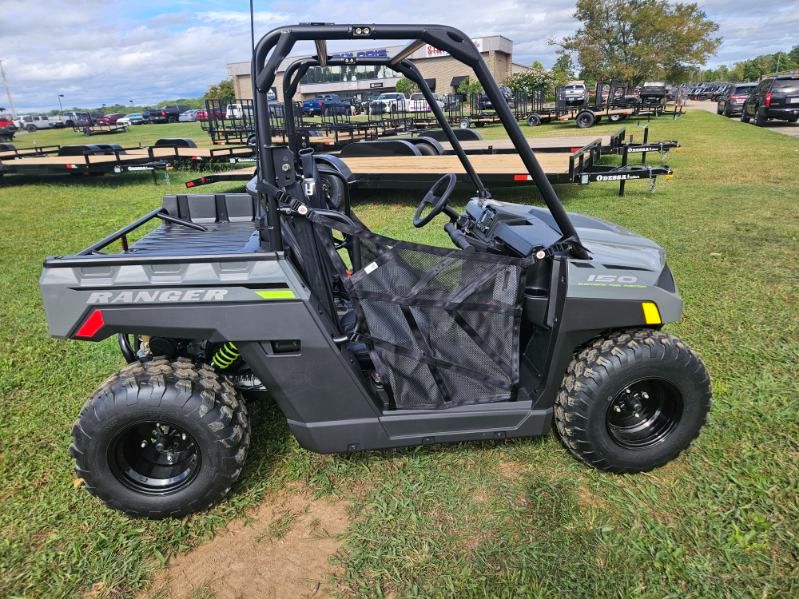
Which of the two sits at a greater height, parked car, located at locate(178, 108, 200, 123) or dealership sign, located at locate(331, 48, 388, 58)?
dealership sign, located at locate(331, 48, 388, 58)

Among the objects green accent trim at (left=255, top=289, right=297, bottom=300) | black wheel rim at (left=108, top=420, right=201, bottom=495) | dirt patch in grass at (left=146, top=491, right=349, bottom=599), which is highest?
green accent trim at (left=255, top=289, right=297, bottom=300)

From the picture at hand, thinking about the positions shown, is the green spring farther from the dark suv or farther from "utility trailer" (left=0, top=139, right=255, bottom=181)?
the dark suv

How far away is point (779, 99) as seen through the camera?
2119cm

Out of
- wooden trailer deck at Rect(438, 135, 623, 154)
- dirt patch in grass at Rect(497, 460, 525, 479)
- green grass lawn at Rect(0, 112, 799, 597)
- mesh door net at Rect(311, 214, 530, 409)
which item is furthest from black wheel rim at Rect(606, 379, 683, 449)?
wooden trailer deck at Rect(438, 135, 623, 154)

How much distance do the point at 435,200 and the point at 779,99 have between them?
2393 centimetres

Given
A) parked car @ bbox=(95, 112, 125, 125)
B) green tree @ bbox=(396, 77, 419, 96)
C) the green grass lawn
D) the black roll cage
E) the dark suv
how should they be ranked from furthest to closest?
1. parked car @ bbox=(95, 112, 125, 125)
2. the dark suv
3. green tree @ bbox=(396, 77, 419, 96)
4. the green grass lawn
5. the black roll cage

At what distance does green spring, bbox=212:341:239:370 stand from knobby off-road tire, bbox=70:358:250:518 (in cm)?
24

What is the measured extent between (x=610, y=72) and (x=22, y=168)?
122 ft

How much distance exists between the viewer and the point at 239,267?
2234 mm

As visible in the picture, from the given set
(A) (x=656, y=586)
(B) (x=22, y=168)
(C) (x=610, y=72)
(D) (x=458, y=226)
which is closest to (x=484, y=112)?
(C) (x=610, y=72)

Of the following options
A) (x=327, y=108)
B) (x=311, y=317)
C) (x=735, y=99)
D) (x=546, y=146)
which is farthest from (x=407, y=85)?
(x=311, y=317)

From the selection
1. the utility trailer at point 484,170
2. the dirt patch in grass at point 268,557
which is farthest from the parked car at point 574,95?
the dirt patch in grass at point 268,557

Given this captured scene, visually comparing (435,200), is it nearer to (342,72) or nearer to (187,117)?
(342,72)

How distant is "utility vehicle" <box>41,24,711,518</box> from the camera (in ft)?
7.32
